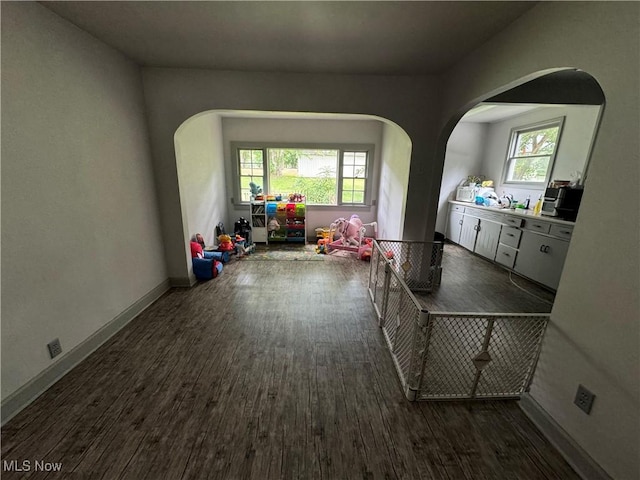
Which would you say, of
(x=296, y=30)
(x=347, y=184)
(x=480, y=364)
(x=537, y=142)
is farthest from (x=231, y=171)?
(x=537, y=142)

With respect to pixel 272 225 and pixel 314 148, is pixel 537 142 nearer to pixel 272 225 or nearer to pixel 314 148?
pixel 314 148

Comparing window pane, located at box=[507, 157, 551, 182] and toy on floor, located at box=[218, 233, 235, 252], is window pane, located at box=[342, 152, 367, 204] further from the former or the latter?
window pane, located at box=[507, 157, 551, 182]

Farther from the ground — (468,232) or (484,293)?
(468,232)

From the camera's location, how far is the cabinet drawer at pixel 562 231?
3.01 m

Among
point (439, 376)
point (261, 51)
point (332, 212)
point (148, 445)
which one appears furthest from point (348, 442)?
point (332, 212)

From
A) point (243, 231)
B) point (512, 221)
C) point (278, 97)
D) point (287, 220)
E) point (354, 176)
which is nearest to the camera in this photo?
point (278, 97)

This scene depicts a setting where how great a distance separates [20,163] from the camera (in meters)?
1.50

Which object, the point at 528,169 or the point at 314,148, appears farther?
the point at 314,148

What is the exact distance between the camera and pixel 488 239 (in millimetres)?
4328

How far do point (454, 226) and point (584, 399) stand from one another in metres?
4.53

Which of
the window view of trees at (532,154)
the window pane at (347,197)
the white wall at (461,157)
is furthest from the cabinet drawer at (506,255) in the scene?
the window pane at (347,197)

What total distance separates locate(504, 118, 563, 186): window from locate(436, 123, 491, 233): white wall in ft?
2.32

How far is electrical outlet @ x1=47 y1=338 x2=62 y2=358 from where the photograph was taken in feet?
5.62

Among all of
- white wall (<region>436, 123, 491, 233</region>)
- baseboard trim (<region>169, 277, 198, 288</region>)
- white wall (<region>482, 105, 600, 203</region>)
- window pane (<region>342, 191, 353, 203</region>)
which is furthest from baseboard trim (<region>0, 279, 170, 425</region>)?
white wall (<region>482, 105, 600, 203</region>)
